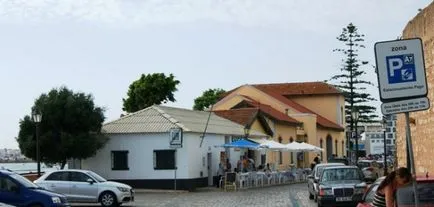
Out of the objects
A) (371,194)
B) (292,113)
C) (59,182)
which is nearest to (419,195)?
(371,194)

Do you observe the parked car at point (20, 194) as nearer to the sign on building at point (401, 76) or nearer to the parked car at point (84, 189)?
the parked car at point (84, 189)

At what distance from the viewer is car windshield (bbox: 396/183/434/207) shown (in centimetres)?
1205

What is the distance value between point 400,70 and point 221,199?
2512 cm

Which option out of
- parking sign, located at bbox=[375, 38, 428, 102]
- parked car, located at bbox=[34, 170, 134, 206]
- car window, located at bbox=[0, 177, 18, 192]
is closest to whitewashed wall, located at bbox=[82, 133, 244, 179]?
parked car, located at bbox=[34, 170, 134, 206]

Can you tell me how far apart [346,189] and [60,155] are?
20.3m

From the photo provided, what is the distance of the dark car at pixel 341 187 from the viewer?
85.1 ft

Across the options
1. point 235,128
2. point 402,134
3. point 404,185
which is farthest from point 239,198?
point 404,185

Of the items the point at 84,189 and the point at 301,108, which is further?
the point at 301,108

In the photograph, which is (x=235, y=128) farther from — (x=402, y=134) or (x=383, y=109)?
(x=383, y=109)

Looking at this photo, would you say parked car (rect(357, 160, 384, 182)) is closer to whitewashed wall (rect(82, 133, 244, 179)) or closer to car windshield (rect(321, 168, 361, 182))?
car windshield (rect(321, 168, 361, 182))

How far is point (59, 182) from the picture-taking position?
94.9ft

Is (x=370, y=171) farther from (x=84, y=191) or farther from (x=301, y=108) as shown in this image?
(x=301, y=108)

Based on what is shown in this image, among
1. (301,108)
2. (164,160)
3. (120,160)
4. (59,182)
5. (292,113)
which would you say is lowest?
(59,182)

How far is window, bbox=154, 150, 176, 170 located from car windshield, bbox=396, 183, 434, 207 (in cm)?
2881
